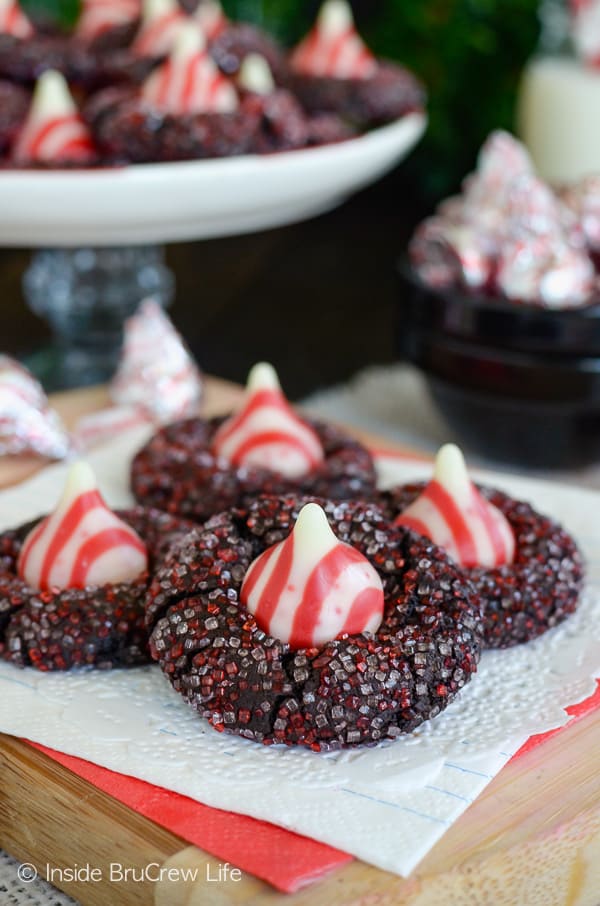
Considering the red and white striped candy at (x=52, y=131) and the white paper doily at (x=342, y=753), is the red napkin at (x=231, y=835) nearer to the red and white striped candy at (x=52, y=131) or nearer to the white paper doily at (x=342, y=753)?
the white paper doily at (x=342, y=753)

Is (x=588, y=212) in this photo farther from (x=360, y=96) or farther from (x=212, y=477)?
(x=212, y=477)

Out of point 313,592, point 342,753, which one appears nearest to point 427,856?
point 342,753

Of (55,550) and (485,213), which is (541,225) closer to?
(485,213)

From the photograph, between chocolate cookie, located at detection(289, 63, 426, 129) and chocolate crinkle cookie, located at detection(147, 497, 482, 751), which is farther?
chocolate cookie, located at detection(289, 63, 426, 129)

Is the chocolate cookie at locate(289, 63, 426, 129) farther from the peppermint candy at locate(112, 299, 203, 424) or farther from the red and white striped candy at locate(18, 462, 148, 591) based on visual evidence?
the red and white striped candy at locate(18, 462, 148, 591)

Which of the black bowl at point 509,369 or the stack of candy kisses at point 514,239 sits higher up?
the stack of candy kisses at point 514,239

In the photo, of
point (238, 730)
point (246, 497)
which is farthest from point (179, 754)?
point (246, 497)

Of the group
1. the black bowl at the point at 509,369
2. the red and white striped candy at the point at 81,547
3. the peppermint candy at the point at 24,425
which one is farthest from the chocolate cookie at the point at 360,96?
the red and white striped candy at the point at 81,547

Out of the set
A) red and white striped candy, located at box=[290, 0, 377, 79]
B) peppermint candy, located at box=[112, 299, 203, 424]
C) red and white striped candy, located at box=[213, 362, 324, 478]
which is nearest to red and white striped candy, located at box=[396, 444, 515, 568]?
red and white striped candy, located at box=[213, 362, 324, 478]
